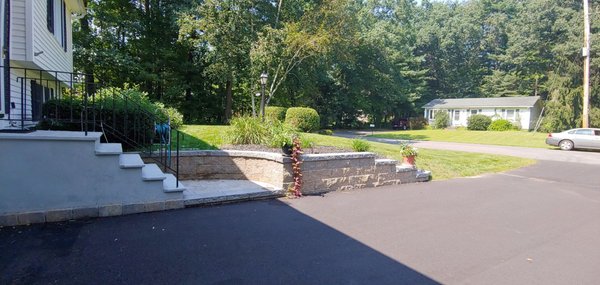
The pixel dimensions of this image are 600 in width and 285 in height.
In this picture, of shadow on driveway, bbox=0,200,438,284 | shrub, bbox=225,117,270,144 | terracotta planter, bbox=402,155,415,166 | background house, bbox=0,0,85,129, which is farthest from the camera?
terracotta planter, bbox=402,155,415,166

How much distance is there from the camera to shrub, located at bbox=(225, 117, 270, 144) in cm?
772

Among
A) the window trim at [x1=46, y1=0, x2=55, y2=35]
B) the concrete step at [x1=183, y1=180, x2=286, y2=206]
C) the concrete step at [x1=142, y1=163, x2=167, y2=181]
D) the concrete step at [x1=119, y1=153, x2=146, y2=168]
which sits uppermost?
the window trim at [x1=46, y1=0, x2=55, y2=35]

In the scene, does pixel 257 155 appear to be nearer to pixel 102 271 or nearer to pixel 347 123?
pixel 102 271

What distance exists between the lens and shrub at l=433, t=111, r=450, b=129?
36.7m

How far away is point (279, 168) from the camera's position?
20.3ft

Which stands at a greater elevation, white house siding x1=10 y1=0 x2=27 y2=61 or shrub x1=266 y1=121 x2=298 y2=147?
white house siding x1=10 y1=0 x2=27 y2=61

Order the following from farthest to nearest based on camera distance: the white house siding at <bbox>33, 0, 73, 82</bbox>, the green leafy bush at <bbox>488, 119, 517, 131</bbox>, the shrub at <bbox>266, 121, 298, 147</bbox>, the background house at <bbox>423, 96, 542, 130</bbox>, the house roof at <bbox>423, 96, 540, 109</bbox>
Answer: the house roof at <bbox>423, 96, 540, 109</bbox> < the background house at <bbox>423, 96, 542, 130</bbox> < the green leafy bush at <bbox>488, 119, 517, 131</bbox> < the white house siding at <bbox>33, 0, 73, 82</bbox> < the shrub at <bbox>266, 121, 298, 147</bbox>

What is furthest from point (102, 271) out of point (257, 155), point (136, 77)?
point (136, 77)

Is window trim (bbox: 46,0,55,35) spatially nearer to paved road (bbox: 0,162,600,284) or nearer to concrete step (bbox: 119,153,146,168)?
concrete step (bbox: 119,153,146,168)

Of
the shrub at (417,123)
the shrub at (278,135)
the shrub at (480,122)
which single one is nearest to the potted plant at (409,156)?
the shrub at (278,135)

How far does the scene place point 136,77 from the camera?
20266mm

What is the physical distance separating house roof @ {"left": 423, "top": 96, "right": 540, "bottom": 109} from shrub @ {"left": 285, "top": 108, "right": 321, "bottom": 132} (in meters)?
27.7

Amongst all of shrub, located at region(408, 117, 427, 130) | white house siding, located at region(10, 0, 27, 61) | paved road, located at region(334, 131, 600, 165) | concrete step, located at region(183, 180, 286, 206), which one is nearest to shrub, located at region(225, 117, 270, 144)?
concrete step, located at region(183, 180, 286, 206)

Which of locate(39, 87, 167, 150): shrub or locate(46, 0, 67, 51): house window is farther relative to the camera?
locate(46, 0, 67, 51): house window
